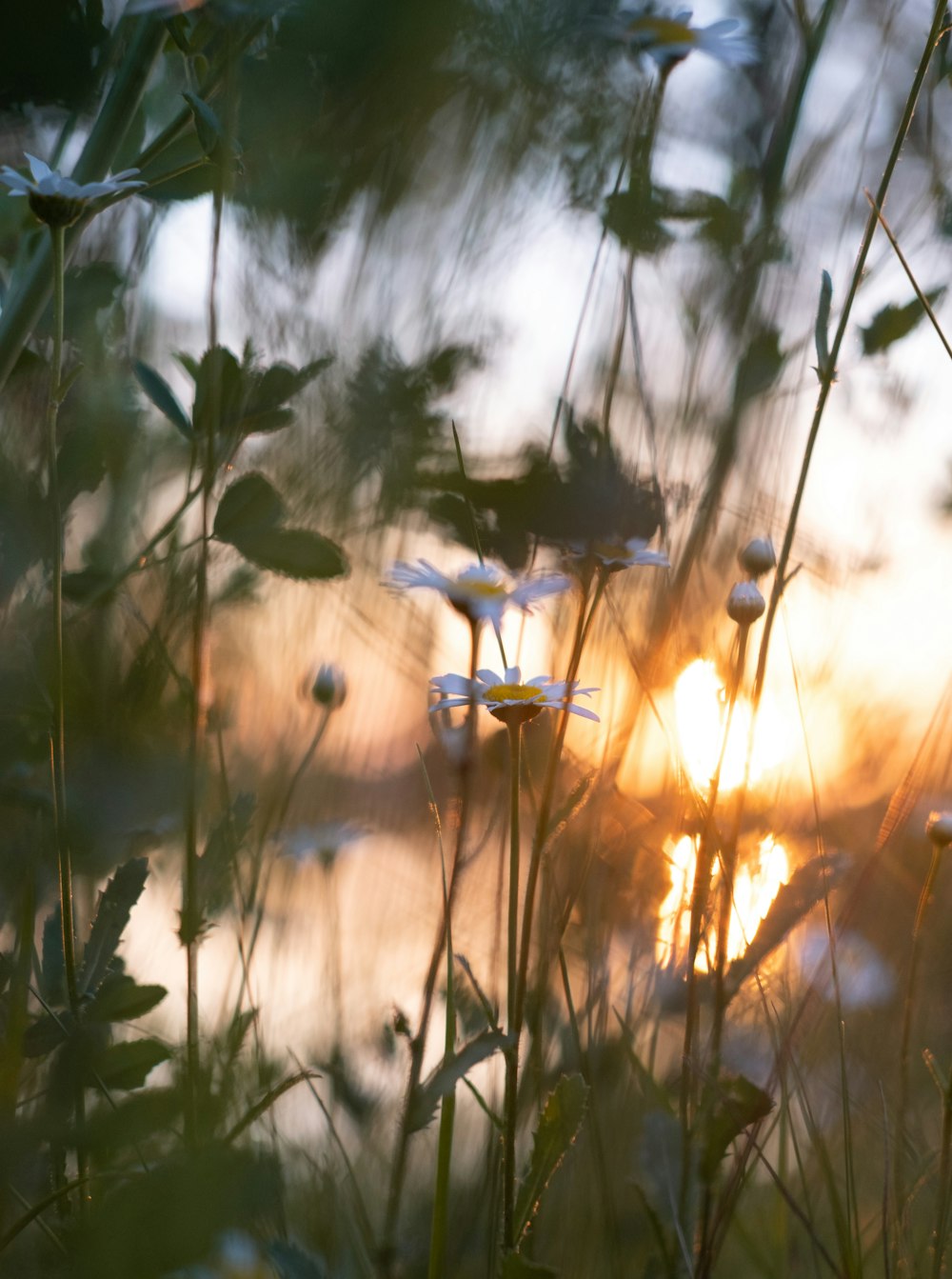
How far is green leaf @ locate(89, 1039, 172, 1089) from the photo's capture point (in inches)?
13.8

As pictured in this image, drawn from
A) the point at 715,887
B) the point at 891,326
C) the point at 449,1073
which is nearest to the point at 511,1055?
the point at 449,1073

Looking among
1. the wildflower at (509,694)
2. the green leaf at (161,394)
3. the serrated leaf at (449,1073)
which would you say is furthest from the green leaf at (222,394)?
the serrated leaf at (449,1073)

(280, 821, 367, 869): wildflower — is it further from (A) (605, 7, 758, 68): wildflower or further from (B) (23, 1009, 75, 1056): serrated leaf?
(A) (605, 7, 758, 68): wildflower

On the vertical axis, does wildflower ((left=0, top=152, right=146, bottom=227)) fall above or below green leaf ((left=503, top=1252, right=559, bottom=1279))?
above

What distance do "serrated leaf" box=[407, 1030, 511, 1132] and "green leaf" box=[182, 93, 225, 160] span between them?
0.28 metres

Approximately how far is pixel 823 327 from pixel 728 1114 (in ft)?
0.89

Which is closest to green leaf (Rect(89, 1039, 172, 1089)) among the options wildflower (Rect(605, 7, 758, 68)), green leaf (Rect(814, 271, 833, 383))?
green leaf (Rect(814, 271, 833, 383))

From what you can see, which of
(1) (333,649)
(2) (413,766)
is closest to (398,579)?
(1) (333,649)

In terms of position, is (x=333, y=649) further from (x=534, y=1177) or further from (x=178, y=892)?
(x=534, y=1177)

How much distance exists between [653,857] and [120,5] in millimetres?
488

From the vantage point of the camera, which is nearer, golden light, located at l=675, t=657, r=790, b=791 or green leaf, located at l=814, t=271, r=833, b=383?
green leaf, located at l=814, t=271, r=833, b=383

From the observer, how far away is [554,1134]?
1.03 feet

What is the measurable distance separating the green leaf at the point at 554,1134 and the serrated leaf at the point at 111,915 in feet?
→ 0.45

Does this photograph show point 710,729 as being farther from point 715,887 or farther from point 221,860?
point 221,860
